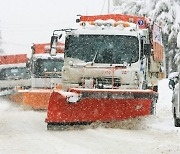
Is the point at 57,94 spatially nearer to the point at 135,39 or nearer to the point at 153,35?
the point at 135,39

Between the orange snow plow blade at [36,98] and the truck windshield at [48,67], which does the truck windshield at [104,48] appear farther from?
the truck windshield at [48,67]

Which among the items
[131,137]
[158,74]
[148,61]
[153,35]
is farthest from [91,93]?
[158,74]

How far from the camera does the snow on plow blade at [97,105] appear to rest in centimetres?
966

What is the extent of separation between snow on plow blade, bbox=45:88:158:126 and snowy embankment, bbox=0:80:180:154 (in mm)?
202

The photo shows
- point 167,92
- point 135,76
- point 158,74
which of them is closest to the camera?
point 135,76

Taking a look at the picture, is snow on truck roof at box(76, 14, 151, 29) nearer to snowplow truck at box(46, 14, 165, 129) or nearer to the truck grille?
snowplow truck at box(46, 14, 165, 129)

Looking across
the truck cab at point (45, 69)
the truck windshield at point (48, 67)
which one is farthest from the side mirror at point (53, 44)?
the truck windshield at point (48, 67)

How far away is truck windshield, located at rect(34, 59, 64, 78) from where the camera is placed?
685 inches

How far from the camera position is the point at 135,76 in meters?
11.3

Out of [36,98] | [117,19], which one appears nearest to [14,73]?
[36,98]

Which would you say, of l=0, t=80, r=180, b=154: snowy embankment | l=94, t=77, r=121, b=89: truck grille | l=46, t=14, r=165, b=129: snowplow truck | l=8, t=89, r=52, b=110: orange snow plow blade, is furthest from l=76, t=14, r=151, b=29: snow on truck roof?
l=8, t=89, r=52, b=110: orange snow plow blade

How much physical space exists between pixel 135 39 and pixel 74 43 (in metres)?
1.38

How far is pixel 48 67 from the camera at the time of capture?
1755cm

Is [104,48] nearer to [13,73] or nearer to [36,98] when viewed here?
[36,98]
